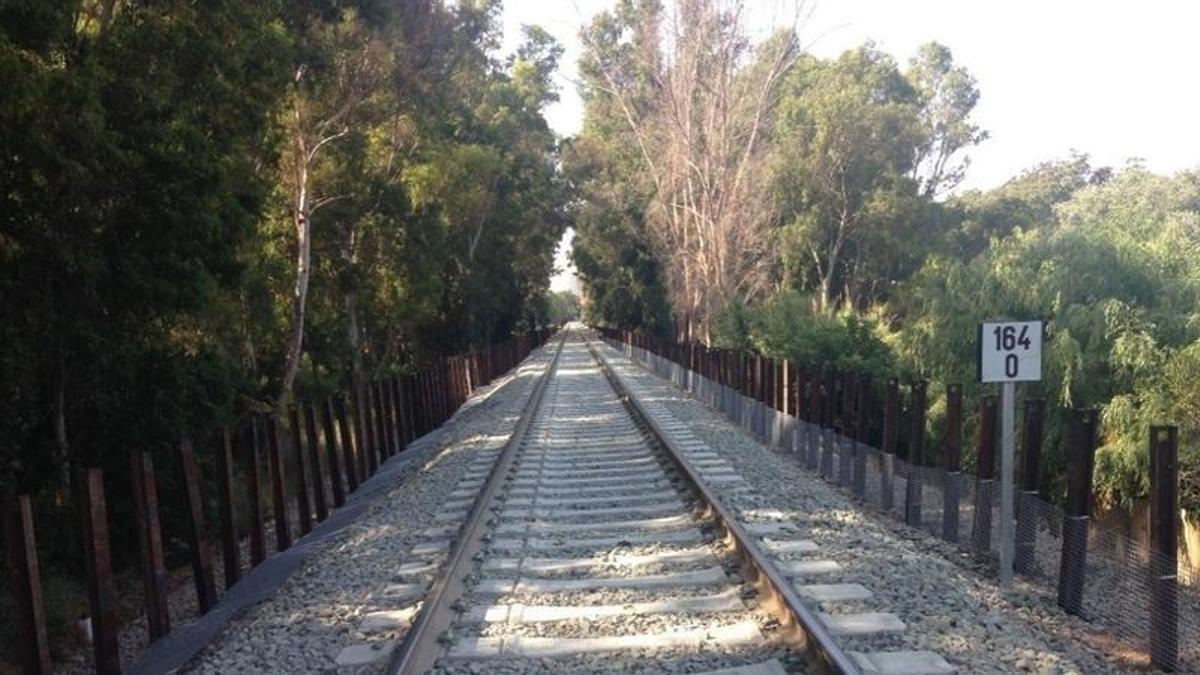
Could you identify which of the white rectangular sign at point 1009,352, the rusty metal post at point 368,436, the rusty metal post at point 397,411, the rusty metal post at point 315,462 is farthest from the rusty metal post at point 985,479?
the rusty metal post at point 397,411

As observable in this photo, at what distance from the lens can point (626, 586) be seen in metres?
6.92

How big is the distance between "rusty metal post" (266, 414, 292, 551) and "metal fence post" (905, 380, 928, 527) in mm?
6093

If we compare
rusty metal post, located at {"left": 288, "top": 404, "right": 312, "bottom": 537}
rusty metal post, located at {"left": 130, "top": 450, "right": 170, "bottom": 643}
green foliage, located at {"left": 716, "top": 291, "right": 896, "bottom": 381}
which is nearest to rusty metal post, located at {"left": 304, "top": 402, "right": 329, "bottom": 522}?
rusty metal post, located at {"left": 288, "top": 404, "right": 312, "bottom": 537}

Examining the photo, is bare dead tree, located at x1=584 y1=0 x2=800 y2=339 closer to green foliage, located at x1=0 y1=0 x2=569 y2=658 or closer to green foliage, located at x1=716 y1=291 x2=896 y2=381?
green foliage, located at x1=716 y1=291 x2=896 y2=381

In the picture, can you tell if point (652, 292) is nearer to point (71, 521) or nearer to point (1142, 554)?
point (71, 521)

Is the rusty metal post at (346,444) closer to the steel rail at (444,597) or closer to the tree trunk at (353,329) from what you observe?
the steel rail at (444,597)

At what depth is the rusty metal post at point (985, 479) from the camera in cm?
856

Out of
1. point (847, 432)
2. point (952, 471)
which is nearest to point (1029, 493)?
point (952, 471)

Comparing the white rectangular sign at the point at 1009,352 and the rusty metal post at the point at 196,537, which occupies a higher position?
the white rectangular sign at the point at 1009,352

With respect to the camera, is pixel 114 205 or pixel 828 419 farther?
pixel 828 419

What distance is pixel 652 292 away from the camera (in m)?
62.6

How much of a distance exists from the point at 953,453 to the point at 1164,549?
3.05 m

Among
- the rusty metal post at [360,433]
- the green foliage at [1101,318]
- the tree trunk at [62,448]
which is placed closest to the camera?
the tree trunk at [62,448]

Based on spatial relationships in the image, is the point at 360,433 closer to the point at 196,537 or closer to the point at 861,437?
the point at 196,537
